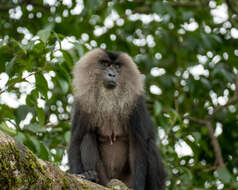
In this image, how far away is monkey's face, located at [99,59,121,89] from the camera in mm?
4848

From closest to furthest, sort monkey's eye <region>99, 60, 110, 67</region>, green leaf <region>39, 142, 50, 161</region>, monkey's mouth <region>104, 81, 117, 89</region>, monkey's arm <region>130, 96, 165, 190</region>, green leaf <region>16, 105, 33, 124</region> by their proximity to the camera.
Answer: green leaf <region>39, 142, 50, 161</region>
green leaf <region>16, 105, 33, 124</region>
monkey's arm <region>130, 96, 165, 190</region>
monkey's mouth <region>104, 81, 117, 89</region>
monkey's eye <region>99, 60, 110, 67</region>

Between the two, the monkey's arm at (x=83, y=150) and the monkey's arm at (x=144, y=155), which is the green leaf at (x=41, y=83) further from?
the monkey's arm at (x=144, y=155)

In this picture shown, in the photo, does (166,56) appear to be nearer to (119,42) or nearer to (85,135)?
(119,42)

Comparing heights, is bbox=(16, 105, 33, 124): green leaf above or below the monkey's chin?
below

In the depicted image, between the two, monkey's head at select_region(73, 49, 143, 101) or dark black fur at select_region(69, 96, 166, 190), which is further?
monkey's head at select_region(73, 49, 143, 101)

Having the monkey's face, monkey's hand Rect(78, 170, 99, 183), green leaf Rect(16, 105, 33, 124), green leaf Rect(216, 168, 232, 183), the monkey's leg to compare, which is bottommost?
green leaf Rect(216, 168, 232, 183)

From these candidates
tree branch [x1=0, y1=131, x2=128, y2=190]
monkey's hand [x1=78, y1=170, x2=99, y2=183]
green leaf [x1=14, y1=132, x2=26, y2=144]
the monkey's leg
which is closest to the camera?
tree branch [x1=0, y1=131, x2=128, y2=190]

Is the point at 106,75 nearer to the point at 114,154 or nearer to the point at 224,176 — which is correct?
the point at 114,154

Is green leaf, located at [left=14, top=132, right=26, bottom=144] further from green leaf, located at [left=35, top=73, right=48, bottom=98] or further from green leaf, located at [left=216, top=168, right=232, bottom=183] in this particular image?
green leaf, located at [left=216, top=168, right=232, bottom=183]

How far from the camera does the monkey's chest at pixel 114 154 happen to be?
4.88 m

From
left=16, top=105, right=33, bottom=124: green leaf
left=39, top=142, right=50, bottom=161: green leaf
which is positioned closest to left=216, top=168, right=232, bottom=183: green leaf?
left=39, top=142, right=50, bottom=161: green leaf

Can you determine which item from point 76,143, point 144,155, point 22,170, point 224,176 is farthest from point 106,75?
point 22,170

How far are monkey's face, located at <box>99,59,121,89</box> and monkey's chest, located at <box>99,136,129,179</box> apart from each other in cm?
62

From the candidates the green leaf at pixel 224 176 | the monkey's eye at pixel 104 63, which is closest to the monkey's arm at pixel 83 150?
the monkey's eye at pixel 104 63
